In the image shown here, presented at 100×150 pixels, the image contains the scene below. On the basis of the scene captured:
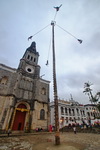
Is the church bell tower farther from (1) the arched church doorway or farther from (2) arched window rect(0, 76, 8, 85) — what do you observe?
(1) the arched church doorway

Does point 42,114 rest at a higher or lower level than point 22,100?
lower

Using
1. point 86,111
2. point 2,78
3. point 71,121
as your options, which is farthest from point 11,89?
point 86,111

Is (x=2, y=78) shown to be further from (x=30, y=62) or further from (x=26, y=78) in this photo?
(x=30, y=62)

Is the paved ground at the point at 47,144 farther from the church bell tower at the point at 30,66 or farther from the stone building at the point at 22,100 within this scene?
the church bell tower at the point at 30,66

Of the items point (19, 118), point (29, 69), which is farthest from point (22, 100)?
point (29, 69)

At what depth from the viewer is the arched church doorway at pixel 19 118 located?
1873cm

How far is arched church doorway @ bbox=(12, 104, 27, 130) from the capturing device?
61.5 feet

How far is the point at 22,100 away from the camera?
20281 mm

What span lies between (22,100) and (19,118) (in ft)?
13.3

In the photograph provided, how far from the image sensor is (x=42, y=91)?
2544cm

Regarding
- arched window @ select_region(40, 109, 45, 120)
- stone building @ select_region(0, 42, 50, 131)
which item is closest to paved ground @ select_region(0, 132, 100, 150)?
stone building @ select_region(0, 42, 50, 131)

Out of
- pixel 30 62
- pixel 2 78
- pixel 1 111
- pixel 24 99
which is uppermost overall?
pixel 30 62

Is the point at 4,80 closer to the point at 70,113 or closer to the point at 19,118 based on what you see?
the point at 19,118

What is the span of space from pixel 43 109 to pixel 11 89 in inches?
381
